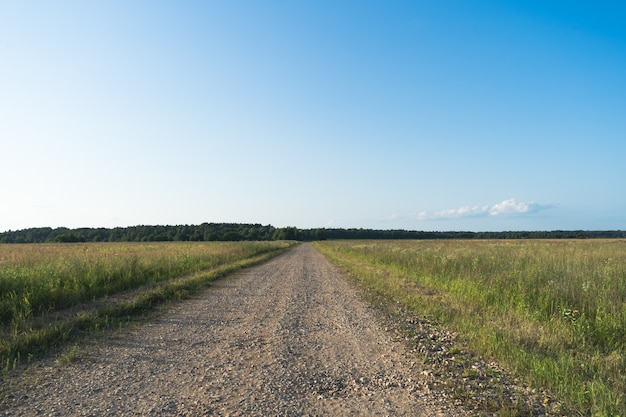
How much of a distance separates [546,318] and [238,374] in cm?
689

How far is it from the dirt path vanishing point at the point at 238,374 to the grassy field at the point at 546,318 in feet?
5.13

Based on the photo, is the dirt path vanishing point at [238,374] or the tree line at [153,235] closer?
the dirt path vanishing point at [238,374]

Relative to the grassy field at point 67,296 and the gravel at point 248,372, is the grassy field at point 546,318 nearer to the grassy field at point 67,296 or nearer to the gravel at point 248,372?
the gravel at point 248,372

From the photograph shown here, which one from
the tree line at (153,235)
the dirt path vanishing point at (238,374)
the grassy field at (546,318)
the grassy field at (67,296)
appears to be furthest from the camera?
the tree line at (153,235)

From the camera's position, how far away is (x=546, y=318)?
8258 mm

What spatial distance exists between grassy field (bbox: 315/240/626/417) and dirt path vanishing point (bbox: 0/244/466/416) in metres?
1.56

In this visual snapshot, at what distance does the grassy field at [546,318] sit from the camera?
495 cm

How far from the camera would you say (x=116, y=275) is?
14594mm

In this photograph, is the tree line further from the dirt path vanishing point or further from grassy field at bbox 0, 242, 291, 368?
the dirt path vanishing point

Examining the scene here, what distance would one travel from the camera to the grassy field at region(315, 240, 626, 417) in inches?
195

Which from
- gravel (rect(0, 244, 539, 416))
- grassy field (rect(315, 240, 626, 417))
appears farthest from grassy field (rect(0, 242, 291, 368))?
grassy field (rect(315, 240, 626, 417))

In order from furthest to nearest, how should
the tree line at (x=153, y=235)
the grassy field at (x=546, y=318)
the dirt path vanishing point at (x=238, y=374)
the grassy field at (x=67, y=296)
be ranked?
the tree line at (x=153, y=235) < the grassy field at (x=67, y=296) < the grassy field at (x=546, y=318) < the dirt path vanishing point at (x=238, y=374)

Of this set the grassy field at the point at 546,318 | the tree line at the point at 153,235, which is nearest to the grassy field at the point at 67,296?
the grassy field at the point at 546,318

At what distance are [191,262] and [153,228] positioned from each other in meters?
138
